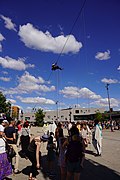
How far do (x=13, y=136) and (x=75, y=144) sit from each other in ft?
10.8

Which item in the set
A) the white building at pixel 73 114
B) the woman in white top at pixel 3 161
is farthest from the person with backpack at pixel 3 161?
the white building at pixel 73 114

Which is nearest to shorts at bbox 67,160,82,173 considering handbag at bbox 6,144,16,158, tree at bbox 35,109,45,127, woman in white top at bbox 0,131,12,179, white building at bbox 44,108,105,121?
woman in white top at bbox 0,131,12,179

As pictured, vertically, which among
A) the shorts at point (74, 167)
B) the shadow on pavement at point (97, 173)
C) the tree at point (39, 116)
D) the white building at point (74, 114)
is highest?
the white building at point (74, 114)

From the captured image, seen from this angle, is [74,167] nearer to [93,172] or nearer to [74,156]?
[74,156]

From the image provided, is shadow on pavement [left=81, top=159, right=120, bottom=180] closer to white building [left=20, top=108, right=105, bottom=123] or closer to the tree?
the tree

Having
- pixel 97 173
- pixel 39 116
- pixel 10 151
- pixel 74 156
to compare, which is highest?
pixel 39 116

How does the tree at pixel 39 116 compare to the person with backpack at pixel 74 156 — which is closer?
the person with backpack at pixel 74 156

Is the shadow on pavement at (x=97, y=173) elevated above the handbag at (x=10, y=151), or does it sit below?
below

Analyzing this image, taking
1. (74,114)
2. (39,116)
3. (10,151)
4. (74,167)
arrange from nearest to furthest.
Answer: (74,167) → (10,151) → (39,116) → (74,114)

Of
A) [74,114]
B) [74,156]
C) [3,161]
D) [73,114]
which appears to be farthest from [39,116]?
[74,156]

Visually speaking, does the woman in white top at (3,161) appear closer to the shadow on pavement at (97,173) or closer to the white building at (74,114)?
the shadow on pavement at (97,173)

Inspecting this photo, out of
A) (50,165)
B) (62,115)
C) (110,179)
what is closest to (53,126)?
(50,165)

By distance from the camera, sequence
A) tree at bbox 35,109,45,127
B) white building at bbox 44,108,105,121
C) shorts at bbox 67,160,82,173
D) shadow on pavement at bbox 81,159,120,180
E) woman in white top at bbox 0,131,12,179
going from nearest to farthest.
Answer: shorts at bbox 67,160,82,173, woman in white top at bbox 0,131,12,179, shadow on pavement at bbox 81,159,120,180, tree at bbox 35,109,45,127, white building at bbox 44,108,105,121

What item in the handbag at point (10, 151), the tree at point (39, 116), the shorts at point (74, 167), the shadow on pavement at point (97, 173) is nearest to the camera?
the shorts at point (74, 167)
